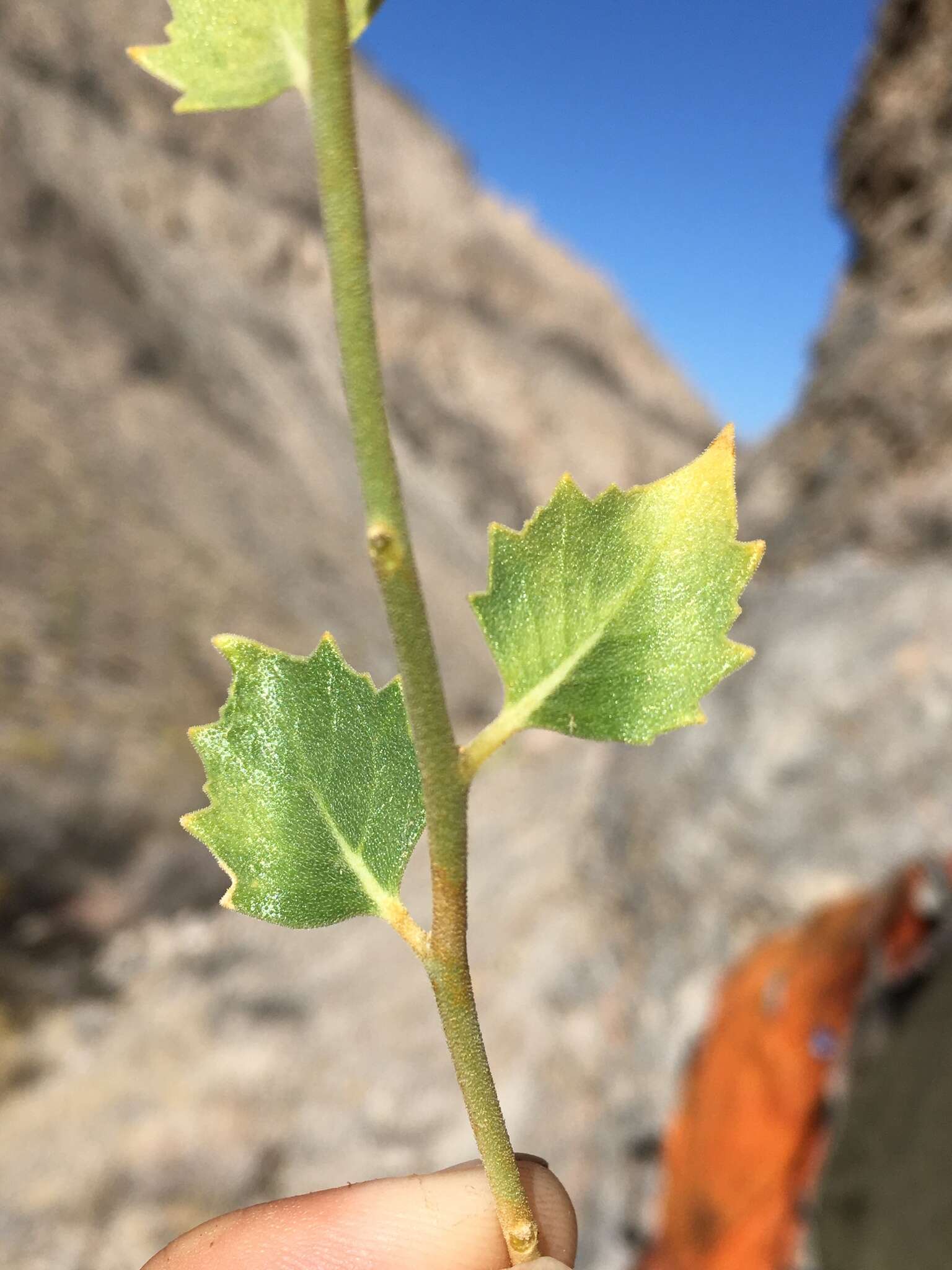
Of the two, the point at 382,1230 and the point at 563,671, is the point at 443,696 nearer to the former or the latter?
the point at 563,671

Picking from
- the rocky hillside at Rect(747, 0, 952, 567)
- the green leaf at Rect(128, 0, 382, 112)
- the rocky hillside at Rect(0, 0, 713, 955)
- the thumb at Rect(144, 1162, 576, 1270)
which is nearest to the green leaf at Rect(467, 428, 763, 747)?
the green leaf at Rect(128, 0, 382, 112)

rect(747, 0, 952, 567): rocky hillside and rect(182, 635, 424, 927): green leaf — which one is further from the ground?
rect(747, 0, 952, 567): rocky hillside

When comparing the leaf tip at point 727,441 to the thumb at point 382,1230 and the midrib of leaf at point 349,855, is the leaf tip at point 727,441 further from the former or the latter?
the thumb at point 382,1230

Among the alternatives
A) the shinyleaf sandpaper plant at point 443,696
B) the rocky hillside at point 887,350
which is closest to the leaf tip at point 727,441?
the shinyleaf sandpaper plant at point 443,696

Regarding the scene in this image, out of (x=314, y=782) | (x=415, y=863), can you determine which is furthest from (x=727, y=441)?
(x=415, y=863)

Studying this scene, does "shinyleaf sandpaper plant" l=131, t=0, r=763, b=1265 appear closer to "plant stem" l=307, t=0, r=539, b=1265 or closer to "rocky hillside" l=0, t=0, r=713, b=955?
"plant stem" l=307, t=0, r=539, b=1265

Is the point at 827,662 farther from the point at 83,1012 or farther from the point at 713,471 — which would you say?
the point at 83,1012

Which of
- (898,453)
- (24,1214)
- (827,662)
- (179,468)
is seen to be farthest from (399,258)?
(24,1214)

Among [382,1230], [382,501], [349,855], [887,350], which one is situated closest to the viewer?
[382,501]
